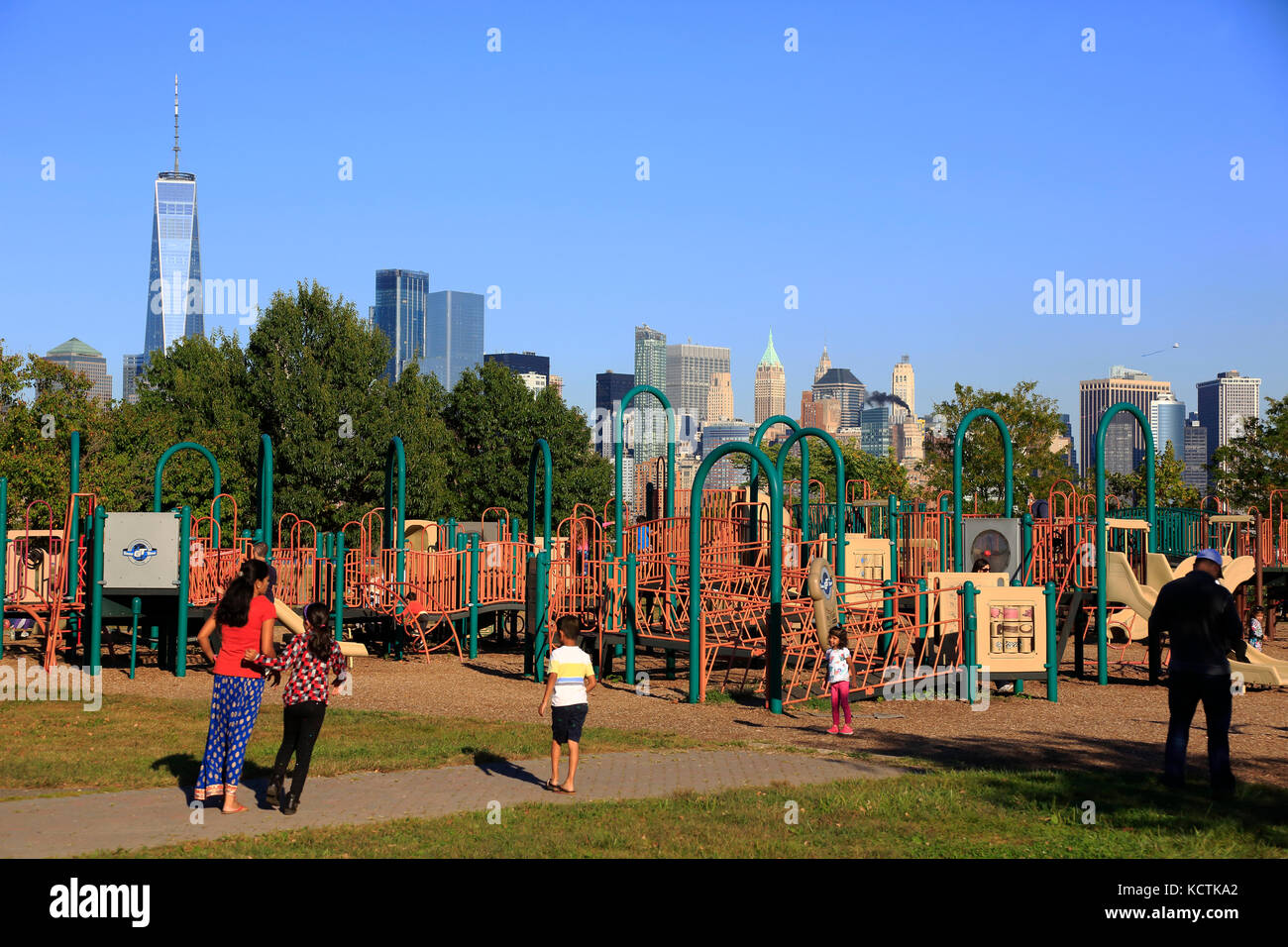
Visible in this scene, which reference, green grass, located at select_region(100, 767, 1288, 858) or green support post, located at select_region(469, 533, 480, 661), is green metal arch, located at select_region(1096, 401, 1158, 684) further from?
green support post, located at select_region(469, 533, 480, 661)

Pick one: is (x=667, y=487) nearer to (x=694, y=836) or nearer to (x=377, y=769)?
(x=377, y=769)

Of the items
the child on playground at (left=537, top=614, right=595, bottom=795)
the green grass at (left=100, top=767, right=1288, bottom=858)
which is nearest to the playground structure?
the child on playground at (left=537, top=614, right=595, bottom=795)

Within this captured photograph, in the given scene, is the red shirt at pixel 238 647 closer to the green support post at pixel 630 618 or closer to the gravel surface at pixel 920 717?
the gravel surface at pixel 920 717

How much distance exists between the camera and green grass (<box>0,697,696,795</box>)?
10.7 m

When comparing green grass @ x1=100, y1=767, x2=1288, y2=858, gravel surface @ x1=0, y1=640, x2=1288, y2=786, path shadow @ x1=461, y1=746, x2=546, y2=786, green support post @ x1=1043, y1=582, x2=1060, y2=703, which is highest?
green support post @ x1=1043, y1=582, x2=1060, y2=703

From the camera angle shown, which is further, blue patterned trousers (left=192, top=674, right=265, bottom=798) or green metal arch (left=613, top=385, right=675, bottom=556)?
green metal arch (left=613, top=385, right=675, bottom=556)

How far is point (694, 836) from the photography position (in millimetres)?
8258

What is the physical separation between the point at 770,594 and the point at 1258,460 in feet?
128

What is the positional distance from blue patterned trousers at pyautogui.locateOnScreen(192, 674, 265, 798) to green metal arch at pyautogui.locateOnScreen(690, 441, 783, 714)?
6.60 meters

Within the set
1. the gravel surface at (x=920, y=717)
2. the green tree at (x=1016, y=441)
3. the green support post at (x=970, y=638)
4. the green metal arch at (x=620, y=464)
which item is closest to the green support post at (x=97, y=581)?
the gravel surface at (x=920, y=717)

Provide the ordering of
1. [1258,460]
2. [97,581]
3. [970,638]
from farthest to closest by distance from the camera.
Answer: [1258,460] → [97,581] → [970,638]

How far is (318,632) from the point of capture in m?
9.12

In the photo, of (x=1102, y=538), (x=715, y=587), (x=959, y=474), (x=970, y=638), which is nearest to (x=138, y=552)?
(x=715, y=587)

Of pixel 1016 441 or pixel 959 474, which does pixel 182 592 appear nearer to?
pixel 959 474
